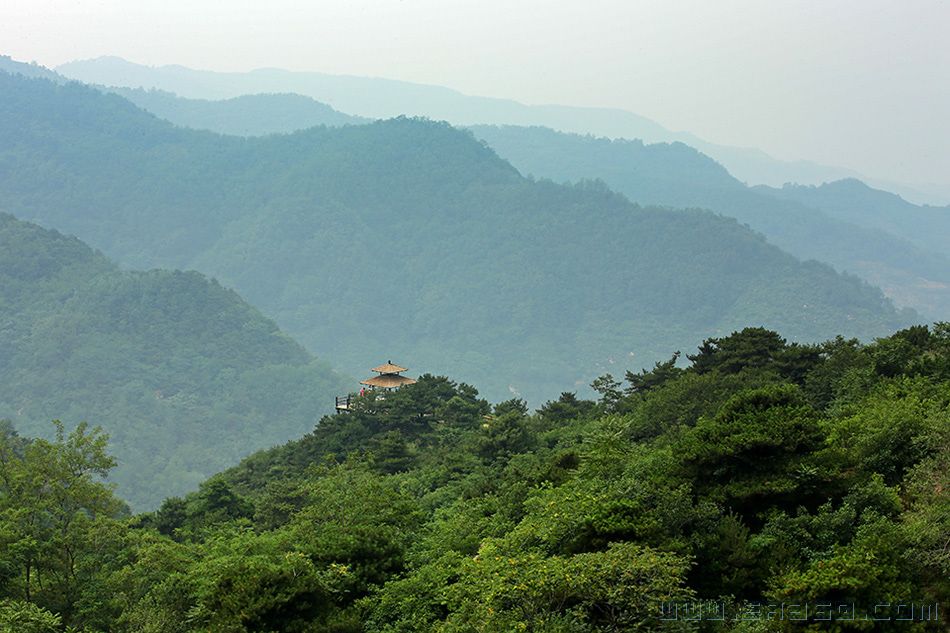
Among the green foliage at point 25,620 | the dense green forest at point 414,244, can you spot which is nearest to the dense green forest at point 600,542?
the green foliage at point 25,620

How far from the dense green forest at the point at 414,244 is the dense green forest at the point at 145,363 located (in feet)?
109

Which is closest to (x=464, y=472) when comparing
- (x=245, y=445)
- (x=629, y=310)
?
(x=245, y=445)

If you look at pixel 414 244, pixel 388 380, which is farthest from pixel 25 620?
pixel 414 244

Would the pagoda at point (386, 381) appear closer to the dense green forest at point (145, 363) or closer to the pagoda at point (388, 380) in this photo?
the pagoda at point (388, 380)

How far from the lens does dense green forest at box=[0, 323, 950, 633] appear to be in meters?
10.1

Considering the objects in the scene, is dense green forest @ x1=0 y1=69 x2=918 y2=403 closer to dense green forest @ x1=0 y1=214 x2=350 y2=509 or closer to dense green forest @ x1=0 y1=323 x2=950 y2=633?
dense green forest @ x1=0 y1=214 x2=350 y2=509

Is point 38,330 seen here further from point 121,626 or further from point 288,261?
point 121,626

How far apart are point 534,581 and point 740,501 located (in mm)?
3525

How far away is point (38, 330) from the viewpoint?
4146 inches

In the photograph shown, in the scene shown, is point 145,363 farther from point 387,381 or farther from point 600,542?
point 600,542

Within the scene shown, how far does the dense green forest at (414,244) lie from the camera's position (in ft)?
471

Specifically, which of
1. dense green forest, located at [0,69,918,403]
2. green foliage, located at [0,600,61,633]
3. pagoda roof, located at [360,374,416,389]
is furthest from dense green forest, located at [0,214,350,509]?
green foliage, located at [0,600,61,633]

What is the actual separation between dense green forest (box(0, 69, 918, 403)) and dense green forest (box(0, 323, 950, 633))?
115861 mm

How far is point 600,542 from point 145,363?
102725 mm
